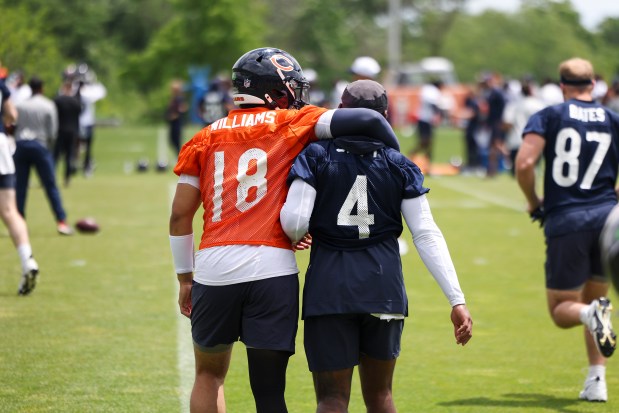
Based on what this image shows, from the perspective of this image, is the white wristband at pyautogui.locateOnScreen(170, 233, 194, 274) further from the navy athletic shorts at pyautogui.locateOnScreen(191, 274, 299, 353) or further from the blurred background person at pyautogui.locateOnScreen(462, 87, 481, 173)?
the blurred background person at pyautogui.locateOnScreen(462, 87, 481, 173)

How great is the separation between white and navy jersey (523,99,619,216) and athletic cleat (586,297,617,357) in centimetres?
75

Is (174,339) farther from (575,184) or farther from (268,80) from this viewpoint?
(268,80)

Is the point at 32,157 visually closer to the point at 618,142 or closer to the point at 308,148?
the point at 618,142

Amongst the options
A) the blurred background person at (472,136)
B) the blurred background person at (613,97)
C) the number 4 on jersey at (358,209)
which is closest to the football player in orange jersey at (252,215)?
the number 4 on jersey at (358,209)

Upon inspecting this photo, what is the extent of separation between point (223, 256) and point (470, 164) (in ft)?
75.6

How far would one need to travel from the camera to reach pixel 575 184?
745 centimetres

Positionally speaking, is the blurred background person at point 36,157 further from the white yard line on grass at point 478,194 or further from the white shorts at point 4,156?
the white yard line on grass at point 478,194

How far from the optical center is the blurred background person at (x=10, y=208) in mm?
10539

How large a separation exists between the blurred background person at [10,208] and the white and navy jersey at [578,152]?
497 cm

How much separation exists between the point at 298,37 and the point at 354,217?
64922 millimetres

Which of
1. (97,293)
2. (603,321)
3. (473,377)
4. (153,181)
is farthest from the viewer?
(153,181)

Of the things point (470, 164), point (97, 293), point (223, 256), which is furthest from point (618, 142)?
point (470, 164)

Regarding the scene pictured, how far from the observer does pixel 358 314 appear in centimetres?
529

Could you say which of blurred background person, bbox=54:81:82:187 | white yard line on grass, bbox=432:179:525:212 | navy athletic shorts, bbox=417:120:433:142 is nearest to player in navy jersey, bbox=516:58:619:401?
white yard line on grass, bbox=432:179:525:212
